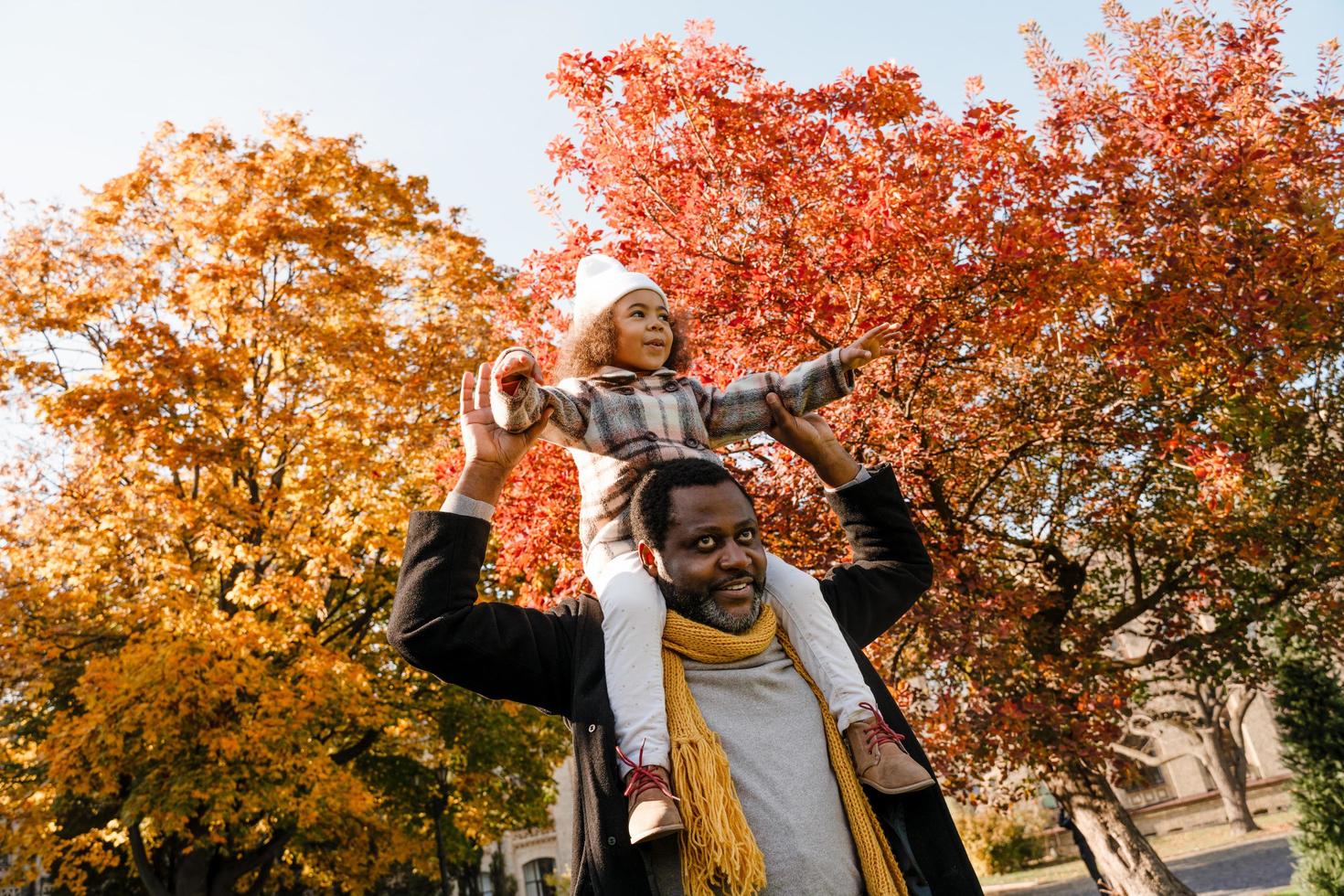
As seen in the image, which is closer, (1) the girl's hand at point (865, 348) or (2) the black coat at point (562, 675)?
(2) the black coat at point (562, 675)

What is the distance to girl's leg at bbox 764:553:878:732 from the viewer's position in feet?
6.66

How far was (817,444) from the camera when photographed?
2.41m

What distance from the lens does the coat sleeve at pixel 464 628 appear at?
1849mm

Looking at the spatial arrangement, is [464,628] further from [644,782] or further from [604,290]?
[604,290]

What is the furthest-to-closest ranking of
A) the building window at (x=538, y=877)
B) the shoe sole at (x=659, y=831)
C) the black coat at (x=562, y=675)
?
1. the building window at (x=538, y=877)
2. the black coat at (x=562, y=675)
3. the shoe sole at (x=659, y=831)

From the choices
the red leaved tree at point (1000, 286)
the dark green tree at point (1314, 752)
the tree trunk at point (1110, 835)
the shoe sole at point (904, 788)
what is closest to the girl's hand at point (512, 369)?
the shoe sole at point (904, 788)

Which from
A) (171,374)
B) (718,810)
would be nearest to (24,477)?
(171,374)

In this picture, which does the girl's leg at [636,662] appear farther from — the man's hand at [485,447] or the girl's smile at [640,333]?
the girl's smile at [640,333]

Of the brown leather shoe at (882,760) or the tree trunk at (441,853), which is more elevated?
the brown leather shoe at (882,760)

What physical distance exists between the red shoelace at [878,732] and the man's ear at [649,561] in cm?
54

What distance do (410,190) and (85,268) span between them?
4.31 metres

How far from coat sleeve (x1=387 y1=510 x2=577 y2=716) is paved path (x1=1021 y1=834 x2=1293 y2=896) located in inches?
565

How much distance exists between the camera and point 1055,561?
8461 millimetres

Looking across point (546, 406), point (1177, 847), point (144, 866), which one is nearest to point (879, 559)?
point (546, 406)
